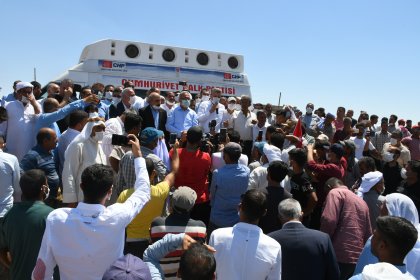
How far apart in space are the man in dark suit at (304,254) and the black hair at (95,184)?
1449 millimetres

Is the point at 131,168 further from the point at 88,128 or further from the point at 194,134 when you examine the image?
the point at 194,134

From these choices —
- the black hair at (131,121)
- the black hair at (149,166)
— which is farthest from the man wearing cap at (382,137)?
the black hair at (149,166)

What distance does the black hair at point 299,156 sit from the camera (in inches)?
181

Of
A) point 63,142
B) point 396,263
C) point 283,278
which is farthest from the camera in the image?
point 63,142

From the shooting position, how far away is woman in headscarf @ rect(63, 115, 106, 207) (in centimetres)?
439

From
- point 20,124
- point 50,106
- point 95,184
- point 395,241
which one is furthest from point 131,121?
point 395,241

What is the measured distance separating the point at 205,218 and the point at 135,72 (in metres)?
7.86

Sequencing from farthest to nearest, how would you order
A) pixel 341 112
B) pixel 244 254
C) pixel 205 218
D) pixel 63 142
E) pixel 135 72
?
pixel 135 72
pixel 341 112
pixel 205 218
pixel 63 142
pixel 244 254

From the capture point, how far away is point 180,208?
3102 mm

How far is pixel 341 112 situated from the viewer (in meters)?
10.3

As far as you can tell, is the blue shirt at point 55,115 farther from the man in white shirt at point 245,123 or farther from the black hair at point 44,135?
the man in white shirt at point 245,123

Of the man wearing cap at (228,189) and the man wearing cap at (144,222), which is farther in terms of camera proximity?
the man wearing cap at (228,189)

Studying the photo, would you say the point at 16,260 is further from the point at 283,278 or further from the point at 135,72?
the point at 135,72

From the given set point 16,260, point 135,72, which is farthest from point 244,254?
point 135,72
